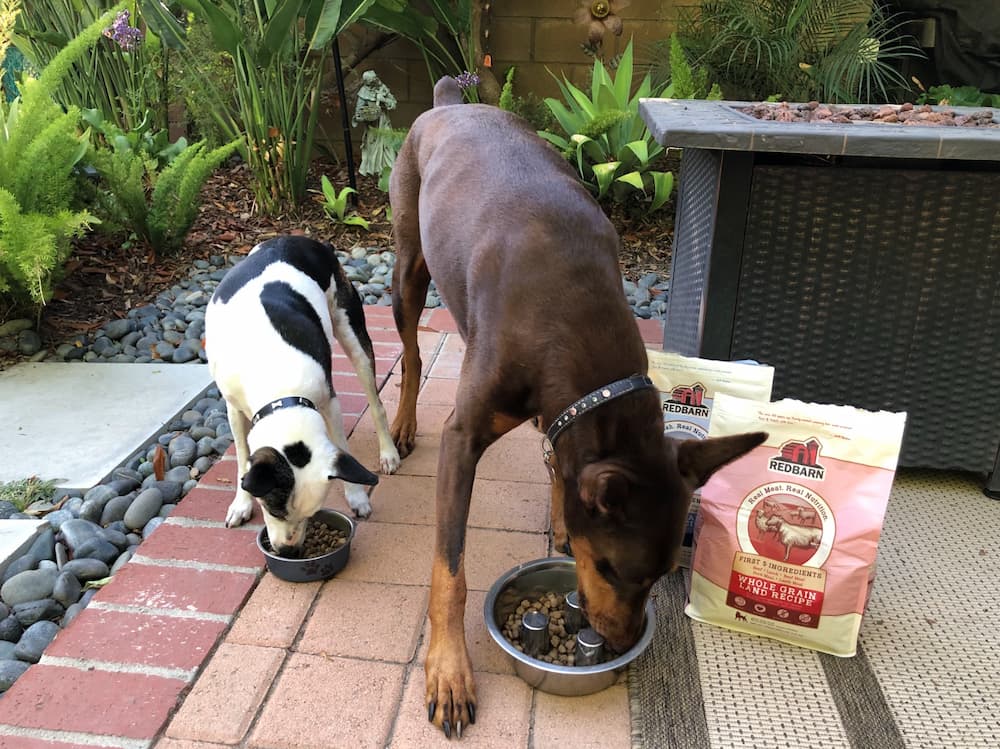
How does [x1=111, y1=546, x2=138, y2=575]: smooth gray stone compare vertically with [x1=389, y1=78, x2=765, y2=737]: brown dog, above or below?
below

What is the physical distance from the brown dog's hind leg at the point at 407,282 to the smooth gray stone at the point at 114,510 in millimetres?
1131

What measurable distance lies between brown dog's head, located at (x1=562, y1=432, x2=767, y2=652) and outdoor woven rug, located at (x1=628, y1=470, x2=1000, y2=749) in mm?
413

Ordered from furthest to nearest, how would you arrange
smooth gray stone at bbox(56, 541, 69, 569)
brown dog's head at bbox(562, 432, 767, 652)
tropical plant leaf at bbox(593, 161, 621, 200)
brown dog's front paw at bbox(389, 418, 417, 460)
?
tropical plant leaf at bbox(593, 161, 621, 200) < brown dog's front paw at bbox(389, 418, 417, 460) < smooth gray stone at bbox(56, 541, 69, 569) < brown dog's head at bbox(562, 432, 767, 652)

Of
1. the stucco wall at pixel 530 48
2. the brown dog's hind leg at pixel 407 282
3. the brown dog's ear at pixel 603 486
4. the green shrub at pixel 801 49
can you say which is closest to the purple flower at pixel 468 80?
the stucco wall at pixel 530 48

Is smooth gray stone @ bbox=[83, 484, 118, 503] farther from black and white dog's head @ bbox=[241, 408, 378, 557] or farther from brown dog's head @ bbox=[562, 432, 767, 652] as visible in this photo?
brown dog's head @ bbox=[562, 432, 767, 652]

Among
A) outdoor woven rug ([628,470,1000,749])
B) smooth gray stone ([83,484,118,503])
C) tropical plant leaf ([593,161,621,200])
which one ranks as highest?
tropical plant leaf ([593,161,621,200])

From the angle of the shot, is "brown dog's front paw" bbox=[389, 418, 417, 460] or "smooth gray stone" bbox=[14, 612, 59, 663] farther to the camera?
"brown dog's front paw" bbox=[389, 418, 417, 460]

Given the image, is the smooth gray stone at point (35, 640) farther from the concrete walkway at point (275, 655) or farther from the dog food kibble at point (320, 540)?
the dog food kibble at point (320, 540)

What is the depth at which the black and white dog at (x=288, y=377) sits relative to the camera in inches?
92.1

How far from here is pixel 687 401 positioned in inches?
101

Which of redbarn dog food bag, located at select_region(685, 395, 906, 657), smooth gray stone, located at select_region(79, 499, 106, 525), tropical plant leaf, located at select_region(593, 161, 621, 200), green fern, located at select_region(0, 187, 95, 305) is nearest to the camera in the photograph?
redbarn dog food bag, located at select_region(685, 395, 906, 657)

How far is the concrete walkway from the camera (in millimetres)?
2004

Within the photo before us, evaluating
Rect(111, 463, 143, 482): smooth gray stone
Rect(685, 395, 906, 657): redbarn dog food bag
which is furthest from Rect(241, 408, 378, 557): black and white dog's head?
Rect(685, 395, 906, 657): redbarn dog food bag

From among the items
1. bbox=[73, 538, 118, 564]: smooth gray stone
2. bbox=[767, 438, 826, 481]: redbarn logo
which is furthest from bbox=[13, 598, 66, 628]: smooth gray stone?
bbox=[767, 438, 826, 481]: redbarn logo
